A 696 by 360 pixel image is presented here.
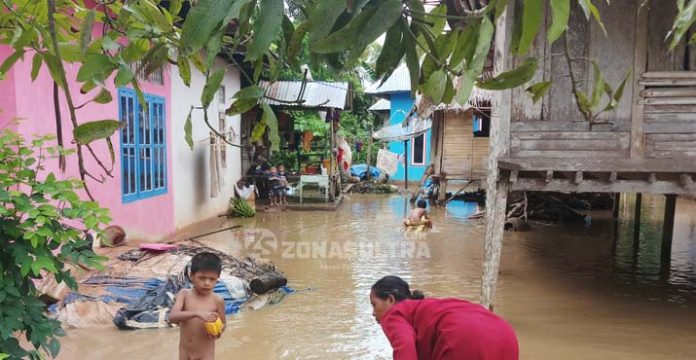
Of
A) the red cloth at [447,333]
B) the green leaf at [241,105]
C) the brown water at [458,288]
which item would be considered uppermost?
the green leaf at [241,105]

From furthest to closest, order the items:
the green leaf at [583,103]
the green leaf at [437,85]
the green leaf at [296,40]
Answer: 1. the green leaf at [583,103]
2. the green leaf at [437,85]
3. the green leaf at [296,40]

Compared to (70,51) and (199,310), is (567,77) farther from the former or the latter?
(70,51)

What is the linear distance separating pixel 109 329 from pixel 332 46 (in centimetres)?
482

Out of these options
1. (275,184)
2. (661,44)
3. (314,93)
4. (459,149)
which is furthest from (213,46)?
(459,149)

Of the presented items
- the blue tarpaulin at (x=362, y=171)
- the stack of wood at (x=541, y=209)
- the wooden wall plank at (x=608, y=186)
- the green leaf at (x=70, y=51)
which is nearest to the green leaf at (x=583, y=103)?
the green leaf at (x=70, y=51)

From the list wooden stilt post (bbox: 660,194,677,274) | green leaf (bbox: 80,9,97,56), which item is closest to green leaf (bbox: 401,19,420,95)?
green leaf (bbox: 80,9,97,56)

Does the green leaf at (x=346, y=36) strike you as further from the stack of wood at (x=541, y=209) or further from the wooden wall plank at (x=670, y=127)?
the stack of wood at (x=541, y=209)

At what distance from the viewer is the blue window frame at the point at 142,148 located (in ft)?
24.4

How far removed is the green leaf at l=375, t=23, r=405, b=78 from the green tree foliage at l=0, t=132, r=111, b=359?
1774mm

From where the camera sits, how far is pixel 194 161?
10562 mm

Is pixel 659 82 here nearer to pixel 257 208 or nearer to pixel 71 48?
pixel 71 48

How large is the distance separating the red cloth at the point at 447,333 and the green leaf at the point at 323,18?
4.55ft

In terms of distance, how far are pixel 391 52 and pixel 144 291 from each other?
5.05 metres

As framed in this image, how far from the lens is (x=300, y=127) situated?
17.6 m
